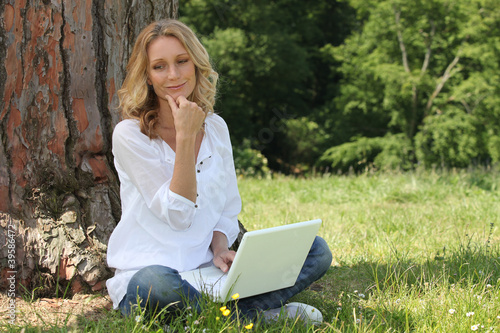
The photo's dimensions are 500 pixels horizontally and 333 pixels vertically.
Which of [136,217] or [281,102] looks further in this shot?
[281,102]

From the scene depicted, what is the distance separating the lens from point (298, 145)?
1922cm

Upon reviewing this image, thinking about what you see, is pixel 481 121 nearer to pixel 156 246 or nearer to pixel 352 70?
pixel 352 70

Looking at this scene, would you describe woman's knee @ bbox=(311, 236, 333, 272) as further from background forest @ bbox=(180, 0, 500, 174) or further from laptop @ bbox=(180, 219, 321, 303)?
background forest @ bbox=(180, 0, 500, 174)

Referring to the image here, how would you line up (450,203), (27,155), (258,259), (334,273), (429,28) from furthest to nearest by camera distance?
(429,28)
(450,203)
(334,273)
(27,155)
(258,259)

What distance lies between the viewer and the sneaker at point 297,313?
7.31 feet

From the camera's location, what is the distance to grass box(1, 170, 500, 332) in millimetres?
2162

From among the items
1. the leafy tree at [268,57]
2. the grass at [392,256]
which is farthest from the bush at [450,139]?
the grass at [392,256]

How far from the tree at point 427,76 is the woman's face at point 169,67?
15.6 metres

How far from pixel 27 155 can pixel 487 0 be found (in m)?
17.3

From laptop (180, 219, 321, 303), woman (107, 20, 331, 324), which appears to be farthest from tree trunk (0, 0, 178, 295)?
laptop (180, 219, 321, 303)

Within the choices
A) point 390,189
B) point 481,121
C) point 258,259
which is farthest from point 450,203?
point 481,121

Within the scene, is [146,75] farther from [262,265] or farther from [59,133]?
[262,265]

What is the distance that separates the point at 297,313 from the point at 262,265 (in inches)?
12.0

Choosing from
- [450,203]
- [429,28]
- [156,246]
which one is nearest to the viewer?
[156,246]
